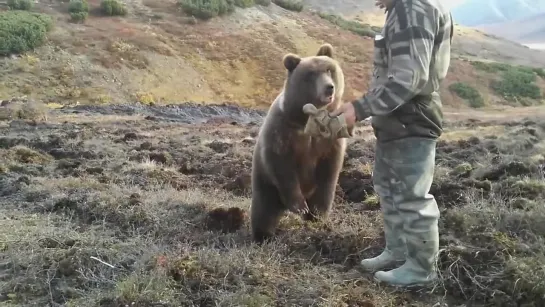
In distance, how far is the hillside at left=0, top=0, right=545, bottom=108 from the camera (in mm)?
29094

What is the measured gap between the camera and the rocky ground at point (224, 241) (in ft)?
13.0

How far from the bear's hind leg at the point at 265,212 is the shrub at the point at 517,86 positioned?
3358 centimetres

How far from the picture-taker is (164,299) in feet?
12.3

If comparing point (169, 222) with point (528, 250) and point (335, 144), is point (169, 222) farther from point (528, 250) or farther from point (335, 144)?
point (528, 250)

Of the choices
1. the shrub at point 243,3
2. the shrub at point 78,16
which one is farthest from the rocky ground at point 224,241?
the shrub at point 243,3

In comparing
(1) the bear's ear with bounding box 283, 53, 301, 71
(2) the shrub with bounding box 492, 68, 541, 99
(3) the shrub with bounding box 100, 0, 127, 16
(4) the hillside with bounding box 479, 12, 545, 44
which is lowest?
(4) the hillside with bounding box 479, 12, 545, 44

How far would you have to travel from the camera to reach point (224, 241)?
549cm

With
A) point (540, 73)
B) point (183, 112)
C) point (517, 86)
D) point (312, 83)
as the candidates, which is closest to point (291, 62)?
point (312, 83)

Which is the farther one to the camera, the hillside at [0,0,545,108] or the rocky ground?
the hillside at [0,0,545,108]

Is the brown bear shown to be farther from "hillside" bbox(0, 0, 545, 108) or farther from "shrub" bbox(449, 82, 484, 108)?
"shrub" bbox(449, 82, 484, 108)

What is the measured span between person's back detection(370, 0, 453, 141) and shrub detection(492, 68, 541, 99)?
1364 inches

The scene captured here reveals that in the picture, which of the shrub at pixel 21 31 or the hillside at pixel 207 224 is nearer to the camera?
the hillside at pixel 207 224

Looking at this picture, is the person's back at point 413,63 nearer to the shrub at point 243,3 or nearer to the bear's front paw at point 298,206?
the bear's front paw at point 298,206

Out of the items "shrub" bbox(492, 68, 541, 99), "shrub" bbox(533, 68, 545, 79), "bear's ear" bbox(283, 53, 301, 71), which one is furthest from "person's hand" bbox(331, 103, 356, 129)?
"shrub" bbox(533, 68, 545, 79)
